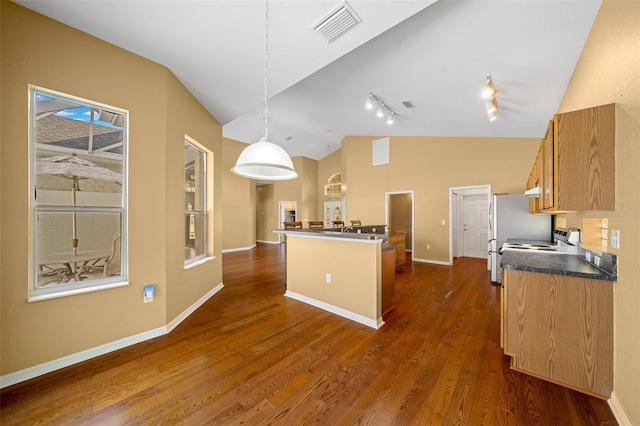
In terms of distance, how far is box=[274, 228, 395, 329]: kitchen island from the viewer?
2.74m

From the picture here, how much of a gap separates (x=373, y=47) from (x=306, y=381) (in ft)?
11.5

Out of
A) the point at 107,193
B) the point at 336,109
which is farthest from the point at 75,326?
the point at 336,109

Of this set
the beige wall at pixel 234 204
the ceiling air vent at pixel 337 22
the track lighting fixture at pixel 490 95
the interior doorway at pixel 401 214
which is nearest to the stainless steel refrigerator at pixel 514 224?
the track lighting fixture at pixel 490 95

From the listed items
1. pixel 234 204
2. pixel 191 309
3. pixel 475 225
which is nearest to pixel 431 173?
pixel 475 225

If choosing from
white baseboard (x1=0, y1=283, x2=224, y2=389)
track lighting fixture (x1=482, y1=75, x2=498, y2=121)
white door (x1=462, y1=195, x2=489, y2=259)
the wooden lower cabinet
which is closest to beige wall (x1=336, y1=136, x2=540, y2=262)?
white door (x1=462, y1=195, x2=489, y2=259)

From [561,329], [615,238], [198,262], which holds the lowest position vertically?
[561,329]

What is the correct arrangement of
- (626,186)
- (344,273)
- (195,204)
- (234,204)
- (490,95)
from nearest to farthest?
1. (626,186)
2. (344,273)
3. (490,95)
4. (195,204)
5. (234,204)

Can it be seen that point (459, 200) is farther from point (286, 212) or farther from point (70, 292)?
point (70, 292)

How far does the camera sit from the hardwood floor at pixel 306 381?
1.49 m

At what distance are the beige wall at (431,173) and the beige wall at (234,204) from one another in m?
3.68

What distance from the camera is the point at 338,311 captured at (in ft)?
9.99

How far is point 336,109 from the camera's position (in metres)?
5.27

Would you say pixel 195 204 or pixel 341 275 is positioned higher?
pixel 195 204

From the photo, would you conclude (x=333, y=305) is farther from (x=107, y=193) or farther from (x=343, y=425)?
(x=107, y=193)
